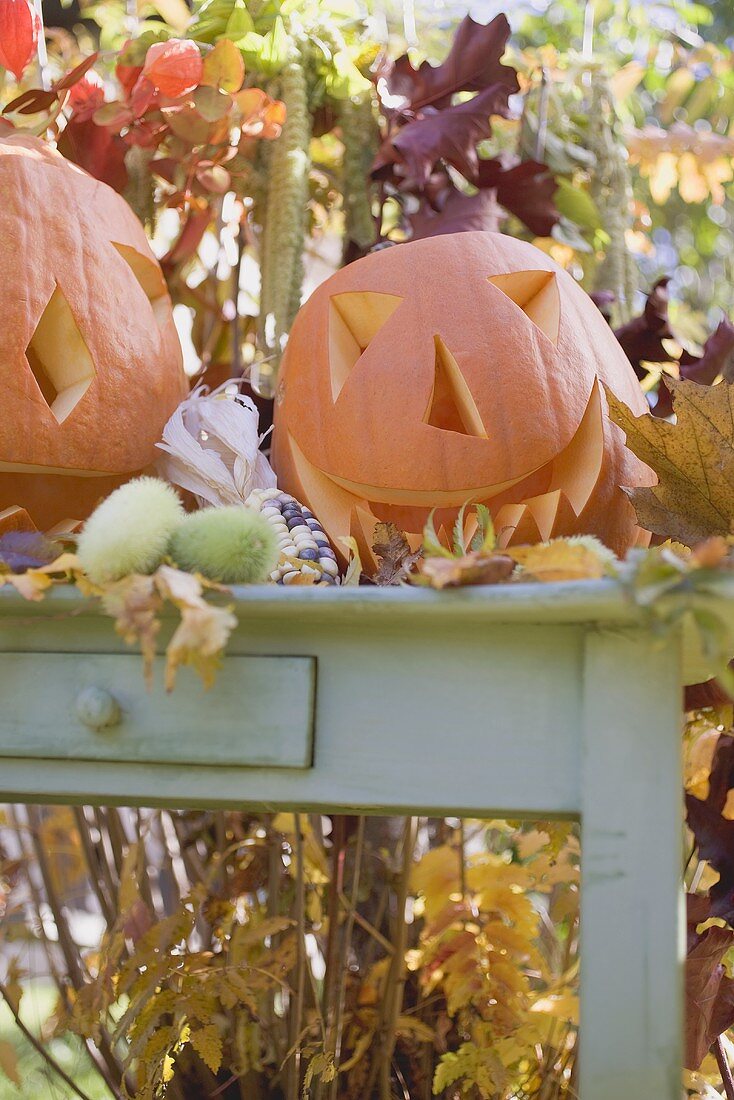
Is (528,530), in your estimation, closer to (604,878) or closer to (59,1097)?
(604,878)

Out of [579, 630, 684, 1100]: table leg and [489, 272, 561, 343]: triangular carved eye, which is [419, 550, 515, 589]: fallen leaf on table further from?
[489, 272, 561, 343]: triangular carved eye

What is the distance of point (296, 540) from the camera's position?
742 mm

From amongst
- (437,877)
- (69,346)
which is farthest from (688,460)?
(437,877)

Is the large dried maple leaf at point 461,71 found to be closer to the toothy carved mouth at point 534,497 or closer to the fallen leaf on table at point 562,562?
the toothy carved mouth at point 534,497

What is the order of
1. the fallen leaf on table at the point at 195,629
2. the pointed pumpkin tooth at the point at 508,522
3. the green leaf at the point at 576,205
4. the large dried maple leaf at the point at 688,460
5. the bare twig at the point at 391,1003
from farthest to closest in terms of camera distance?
the green leaf at the point at 576,205
the bare twig at the point at 391,1003
the pointed pumpkin tooth at the point at 508,522
the large dried maple leaf at the point at 688,460
the fallen leaf on table at the point at 195,629

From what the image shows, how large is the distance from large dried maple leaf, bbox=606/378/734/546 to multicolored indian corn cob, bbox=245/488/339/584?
238 millimetres

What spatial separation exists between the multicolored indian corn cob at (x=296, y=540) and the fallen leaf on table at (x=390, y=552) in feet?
0.17

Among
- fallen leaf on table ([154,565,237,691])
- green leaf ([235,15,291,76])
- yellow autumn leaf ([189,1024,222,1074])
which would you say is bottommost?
yellow autumn leaf ([189,1024,222,1074])

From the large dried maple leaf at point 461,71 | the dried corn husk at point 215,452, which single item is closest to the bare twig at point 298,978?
the dried corn husk at point 215,452

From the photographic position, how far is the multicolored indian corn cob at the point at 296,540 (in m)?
0.71

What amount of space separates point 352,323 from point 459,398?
0.43 feet

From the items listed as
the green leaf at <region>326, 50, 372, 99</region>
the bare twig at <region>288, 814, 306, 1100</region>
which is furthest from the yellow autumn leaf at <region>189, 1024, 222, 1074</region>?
the green leaf at <region>326, 50, 372, 99</region>

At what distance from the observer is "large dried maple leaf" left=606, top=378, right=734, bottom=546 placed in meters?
0.66

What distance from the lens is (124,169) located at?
1023 millimetres
